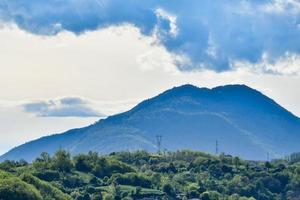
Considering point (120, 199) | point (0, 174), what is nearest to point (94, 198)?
point (120, 199)

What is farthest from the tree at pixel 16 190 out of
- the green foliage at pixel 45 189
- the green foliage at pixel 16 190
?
the green foliage at pixel 45 189

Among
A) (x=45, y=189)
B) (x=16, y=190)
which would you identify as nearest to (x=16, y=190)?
(x=16, y=190)

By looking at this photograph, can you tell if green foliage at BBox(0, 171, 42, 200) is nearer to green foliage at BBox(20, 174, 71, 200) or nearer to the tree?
the tree

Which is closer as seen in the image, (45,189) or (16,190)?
(16,190)

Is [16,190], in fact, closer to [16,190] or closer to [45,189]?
[16,190]

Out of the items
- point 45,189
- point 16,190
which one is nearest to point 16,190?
point 16,190

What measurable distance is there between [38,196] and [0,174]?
12479 millimetres

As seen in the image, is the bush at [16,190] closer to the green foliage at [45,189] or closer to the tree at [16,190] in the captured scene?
the tree at [16,190]

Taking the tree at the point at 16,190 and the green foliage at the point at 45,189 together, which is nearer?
the tree at the point at 16,190

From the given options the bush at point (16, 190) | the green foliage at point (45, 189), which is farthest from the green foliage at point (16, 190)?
the green foliage at point (45, 189)

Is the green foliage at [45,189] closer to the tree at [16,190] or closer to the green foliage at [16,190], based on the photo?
the green foliage at [16,190]

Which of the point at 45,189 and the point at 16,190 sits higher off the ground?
the point at 45,189

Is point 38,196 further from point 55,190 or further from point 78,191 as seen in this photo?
point 78,191

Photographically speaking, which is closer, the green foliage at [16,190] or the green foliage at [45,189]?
the green foliage at [16,190]
